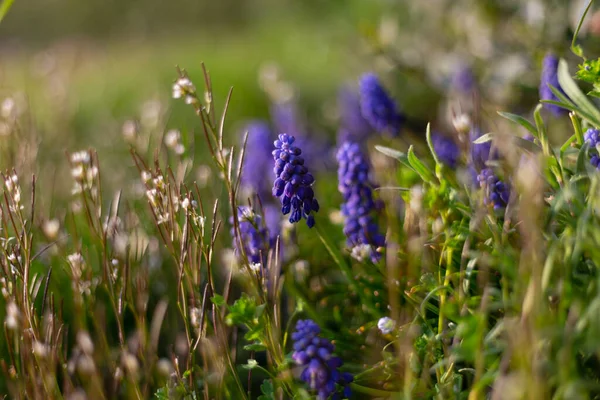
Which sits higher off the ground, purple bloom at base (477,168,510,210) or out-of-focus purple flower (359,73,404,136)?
purple bloom at base (477,168,510,210)

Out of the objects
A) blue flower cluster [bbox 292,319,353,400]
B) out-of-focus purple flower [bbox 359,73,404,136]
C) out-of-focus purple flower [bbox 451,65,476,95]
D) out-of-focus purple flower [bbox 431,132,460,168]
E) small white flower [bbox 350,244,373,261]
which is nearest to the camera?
blue flower cluster [bbox 292,319,353,400]

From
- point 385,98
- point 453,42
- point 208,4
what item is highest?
point 385,98

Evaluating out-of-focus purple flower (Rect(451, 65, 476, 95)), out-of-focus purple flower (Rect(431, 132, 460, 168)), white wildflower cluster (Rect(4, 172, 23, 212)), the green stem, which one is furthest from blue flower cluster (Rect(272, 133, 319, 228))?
out-of-focus purple flower (Rect(451, 65, 476, 95))

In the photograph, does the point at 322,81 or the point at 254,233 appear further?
the point at 322,81

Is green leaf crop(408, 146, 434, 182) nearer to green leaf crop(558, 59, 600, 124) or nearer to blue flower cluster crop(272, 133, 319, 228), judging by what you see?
blue flower cluster crop(272, 133, 319, 228)

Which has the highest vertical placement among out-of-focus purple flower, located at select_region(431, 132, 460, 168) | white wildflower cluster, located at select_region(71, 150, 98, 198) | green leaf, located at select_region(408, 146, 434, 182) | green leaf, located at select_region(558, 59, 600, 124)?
green leaf, located at select_region(558, 59, 600, 124)

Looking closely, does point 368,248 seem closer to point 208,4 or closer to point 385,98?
point 385,98

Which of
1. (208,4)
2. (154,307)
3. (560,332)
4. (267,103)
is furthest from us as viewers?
(208,4)

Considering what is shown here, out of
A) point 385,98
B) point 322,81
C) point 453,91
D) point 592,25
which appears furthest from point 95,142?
point 592,25
